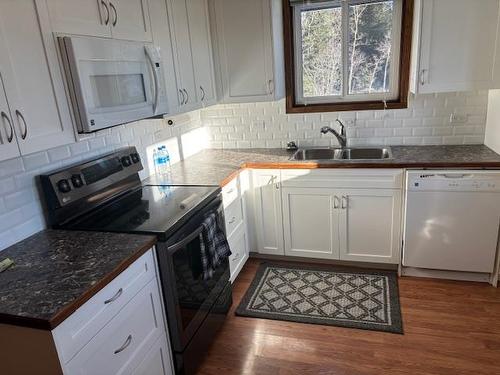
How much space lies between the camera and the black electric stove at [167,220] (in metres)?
1.76

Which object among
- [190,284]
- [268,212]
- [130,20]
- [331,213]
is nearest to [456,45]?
[331,213]

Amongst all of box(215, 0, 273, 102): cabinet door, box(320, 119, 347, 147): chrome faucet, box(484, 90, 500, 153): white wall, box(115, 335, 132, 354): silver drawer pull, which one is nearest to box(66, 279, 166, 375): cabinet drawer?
box(115, 335, 132, 354): silver drawer pull

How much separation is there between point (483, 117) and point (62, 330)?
3.07 metres

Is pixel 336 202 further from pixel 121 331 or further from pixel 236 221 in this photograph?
pixel 121 331

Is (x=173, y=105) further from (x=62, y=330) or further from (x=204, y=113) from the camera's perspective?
(x=62, y=330)

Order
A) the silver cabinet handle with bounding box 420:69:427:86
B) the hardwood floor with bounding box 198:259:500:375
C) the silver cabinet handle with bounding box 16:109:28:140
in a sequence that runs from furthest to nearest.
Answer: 1. the silver cabinet handle with bounding box 420:69:427:86
2. the hardwood floor with bounding box 198:259:500:375
3. the silver cabinet handle with bounding box 16:109:28:140

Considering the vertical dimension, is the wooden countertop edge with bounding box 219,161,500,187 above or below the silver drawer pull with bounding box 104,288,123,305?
above

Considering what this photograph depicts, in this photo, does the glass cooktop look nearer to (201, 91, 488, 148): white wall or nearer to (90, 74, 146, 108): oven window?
(90, 74, 146, 108): oven window

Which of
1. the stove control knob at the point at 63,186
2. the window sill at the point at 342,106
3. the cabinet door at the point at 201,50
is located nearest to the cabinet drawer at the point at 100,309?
the stove control knob at the point at 63,186

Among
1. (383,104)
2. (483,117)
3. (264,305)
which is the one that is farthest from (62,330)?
(483,117)

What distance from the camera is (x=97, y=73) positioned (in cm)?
169

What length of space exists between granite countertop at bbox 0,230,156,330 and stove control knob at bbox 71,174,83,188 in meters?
0.26

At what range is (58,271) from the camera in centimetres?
139

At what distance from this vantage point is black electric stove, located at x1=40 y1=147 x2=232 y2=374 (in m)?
1.76
